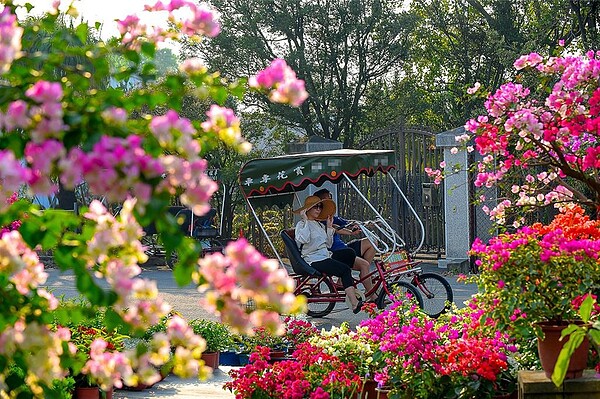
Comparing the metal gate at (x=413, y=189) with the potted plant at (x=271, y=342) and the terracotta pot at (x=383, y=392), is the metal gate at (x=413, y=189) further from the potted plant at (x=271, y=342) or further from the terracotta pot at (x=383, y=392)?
the terracotta pot at (x=383, y=392)

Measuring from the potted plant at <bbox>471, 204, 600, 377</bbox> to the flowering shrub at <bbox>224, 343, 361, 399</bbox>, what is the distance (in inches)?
36.0

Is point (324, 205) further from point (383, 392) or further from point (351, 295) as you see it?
point (383, 392)

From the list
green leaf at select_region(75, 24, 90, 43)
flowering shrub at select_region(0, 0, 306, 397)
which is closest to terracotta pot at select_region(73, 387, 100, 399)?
flowering shrub at select_region(0, 0, 306, 397)

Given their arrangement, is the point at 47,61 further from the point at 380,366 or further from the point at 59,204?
the point at 59,204

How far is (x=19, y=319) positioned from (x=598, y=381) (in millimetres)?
3272

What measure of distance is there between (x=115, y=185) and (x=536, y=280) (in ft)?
12.6

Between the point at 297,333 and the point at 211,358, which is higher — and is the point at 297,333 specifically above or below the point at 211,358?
above

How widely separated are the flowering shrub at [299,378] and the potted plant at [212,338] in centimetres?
199

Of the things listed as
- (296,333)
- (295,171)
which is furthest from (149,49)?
(295,171)

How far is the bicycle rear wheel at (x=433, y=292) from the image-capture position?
37.0 feet

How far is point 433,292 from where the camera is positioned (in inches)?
452

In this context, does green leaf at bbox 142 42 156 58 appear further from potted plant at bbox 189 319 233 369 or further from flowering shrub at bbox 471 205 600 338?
potted plant at bbox 189 319 233 369

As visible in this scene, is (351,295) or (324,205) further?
(324,205)

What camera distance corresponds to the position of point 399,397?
18.4ft
